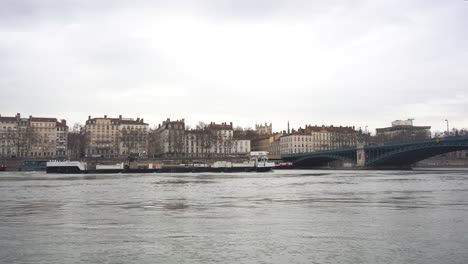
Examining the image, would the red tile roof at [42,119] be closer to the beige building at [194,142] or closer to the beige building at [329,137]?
the beige building at [194,142]

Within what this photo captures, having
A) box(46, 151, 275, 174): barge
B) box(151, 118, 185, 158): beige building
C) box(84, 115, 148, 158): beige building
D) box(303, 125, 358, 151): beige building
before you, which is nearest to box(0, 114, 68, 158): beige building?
box(84, 115, 148, 158): beige building

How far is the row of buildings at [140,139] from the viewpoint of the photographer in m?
158

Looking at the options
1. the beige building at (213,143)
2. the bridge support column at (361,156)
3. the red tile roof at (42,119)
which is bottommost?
the bridge support column at (361,156)

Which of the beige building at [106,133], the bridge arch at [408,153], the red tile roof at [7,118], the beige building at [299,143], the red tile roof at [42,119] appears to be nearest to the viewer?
the bridge arch at [408,153]

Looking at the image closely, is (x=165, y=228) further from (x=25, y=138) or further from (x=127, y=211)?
(x=25, y=138)

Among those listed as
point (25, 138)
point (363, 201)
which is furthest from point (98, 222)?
point (25, 138)

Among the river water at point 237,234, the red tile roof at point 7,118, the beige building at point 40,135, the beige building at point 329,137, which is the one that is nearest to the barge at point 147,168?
the beige building at point 40,135

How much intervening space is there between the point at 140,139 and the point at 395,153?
298 ft

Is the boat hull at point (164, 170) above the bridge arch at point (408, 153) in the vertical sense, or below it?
below

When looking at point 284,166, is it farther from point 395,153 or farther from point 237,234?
point 237,234

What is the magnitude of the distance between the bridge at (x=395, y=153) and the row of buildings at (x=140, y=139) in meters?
48.3

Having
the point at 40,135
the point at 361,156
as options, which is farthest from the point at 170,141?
the point at 361,156

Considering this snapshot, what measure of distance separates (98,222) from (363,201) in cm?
1517

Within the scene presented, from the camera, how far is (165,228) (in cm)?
1658
